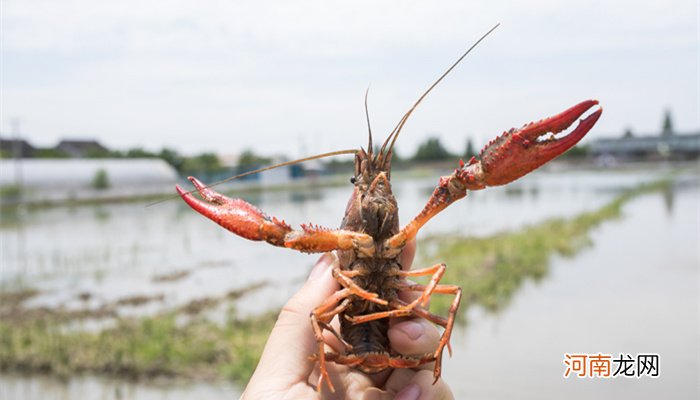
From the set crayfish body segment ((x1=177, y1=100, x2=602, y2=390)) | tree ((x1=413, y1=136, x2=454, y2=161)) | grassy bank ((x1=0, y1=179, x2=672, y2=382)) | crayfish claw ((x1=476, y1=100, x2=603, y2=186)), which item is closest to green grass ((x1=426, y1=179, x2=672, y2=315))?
grassy bank ((x1=0, y1=179, x2=672, y2=382))

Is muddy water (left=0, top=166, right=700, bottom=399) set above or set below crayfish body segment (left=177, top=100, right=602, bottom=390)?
below

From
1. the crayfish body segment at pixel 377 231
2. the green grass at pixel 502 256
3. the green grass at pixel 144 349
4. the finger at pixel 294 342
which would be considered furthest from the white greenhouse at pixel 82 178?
the crayfish body segment at pixel 377 231

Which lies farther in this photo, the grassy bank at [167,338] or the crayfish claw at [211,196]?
the grassy bank at [167,338]

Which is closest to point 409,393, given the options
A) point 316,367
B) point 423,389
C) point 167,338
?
point 423,389

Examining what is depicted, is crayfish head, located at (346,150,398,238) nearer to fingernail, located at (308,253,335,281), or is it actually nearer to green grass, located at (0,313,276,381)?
fingernail, located at (308,253,335,281)

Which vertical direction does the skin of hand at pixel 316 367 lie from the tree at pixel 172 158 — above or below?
below

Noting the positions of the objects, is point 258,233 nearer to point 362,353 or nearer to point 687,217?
point 362,353

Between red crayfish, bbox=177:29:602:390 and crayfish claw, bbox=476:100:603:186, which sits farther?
red crayfish, bbox=177:29:602:390

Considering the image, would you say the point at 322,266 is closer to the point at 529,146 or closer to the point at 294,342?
the point at 294,342

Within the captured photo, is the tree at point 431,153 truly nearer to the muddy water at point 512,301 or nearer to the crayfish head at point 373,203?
the muddy water at point 512,301
